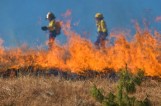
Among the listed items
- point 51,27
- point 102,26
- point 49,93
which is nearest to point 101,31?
point 102,26

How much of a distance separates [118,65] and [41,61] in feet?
9.83

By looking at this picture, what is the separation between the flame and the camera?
14820 millimetres

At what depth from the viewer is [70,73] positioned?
14.6 metres

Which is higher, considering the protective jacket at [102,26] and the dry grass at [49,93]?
the protective jacket at [102,26]

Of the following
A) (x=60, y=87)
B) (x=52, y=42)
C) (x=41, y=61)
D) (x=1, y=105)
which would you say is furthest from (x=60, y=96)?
(x=52, y=42)

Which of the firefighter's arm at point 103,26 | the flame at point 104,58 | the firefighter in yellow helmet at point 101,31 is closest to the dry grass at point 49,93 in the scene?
the flame at point 104,58

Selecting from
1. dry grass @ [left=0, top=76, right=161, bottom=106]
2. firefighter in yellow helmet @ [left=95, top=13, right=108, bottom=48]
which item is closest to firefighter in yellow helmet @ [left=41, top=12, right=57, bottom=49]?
firefighter in yellow helmet @ [left=95, top=13, right=108, bottom=48]

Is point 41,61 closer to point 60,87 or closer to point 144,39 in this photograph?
point 144,39

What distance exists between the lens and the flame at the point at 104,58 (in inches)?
583

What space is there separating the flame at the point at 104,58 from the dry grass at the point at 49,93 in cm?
312

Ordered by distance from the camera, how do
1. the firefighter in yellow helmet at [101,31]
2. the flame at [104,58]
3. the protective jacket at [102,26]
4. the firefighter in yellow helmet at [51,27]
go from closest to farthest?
the flame at [104,58] → the firefighter in yellow helmet at [101,31] → the firefighter in yellow helmet at [51,27] → the protective jacket at [102,26]

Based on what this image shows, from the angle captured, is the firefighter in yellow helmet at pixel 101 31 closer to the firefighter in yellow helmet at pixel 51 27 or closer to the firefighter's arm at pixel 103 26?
the firefighter's arm at pixel 103 26

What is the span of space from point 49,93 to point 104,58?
5231 mm

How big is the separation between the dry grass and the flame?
3.12 m
